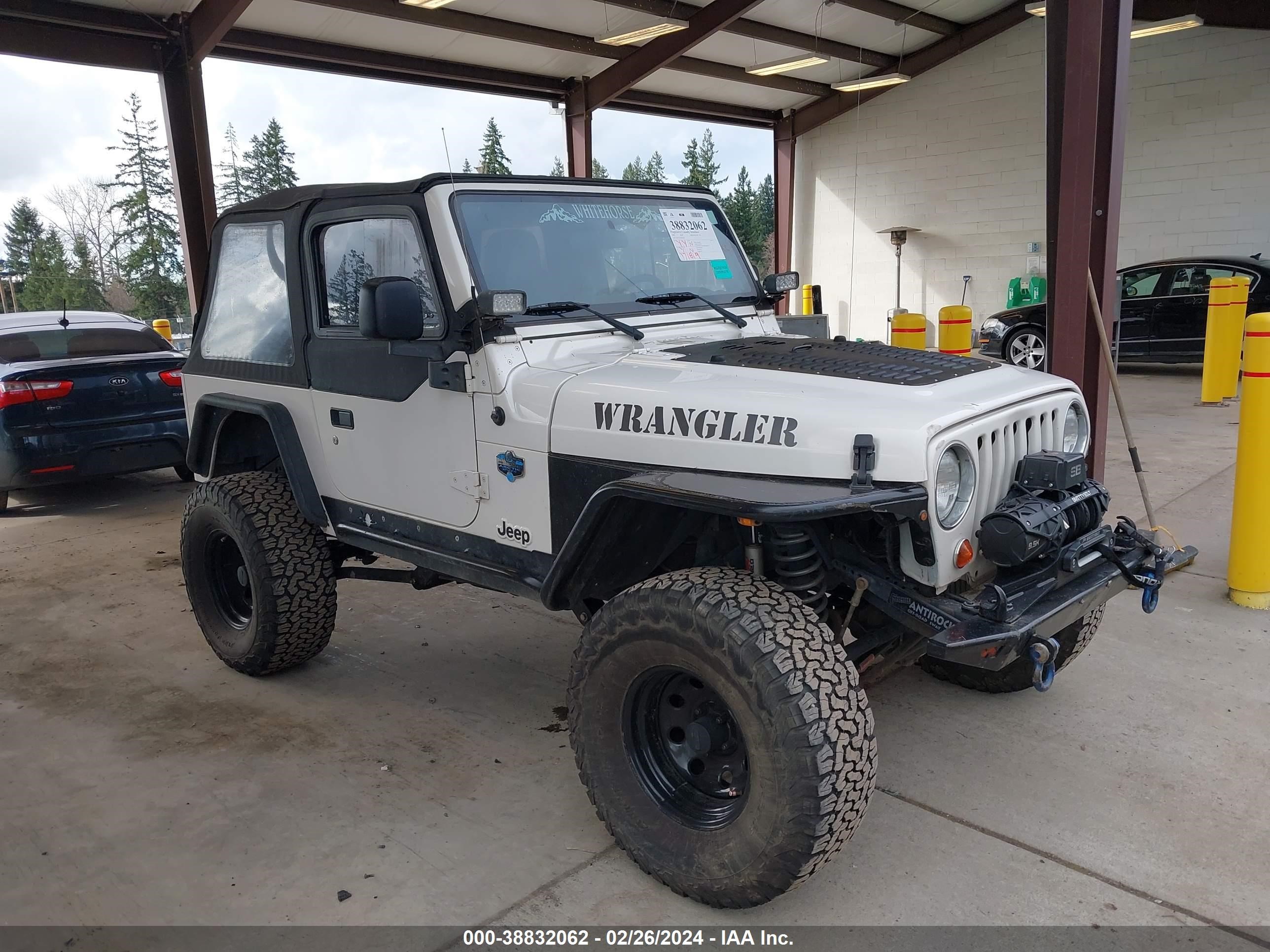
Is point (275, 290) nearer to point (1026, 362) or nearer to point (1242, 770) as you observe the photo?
point (1242, 770)

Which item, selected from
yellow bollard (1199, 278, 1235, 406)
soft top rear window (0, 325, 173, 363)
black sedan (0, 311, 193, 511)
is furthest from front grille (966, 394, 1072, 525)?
yellow bollard (1199, 278, 1235, 406)

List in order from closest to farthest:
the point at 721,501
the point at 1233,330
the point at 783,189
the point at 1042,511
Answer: the point at 721,501 → the point at 1042,511 → the point at 1233,330 → the point at 783,189

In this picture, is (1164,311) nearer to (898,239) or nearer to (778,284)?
(898,239)

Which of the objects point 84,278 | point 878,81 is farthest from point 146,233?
point 878,81

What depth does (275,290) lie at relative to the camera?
12.9ft

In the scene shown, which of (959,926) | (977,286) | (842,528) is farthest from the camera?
(977,286)

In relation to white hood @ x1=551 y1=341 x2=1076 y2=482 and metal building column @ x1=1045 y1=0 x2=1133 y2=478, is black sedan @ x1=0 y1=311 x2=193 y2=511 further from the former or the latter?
metal building column @ x1=1045 y1=0 x2=1133 y2=478

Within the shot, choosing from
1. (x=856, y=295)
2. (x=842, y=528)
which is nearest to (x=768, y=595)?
(x=842, y=528)

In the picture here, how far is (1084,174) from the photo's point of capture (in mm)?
5781

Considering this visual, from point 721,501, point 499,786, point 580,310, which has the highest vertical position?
point 580,310

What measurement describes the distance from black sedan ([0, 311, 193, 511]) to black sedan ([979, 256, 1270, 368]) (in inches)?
394

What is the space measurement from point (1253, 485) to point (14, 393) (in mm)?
7952

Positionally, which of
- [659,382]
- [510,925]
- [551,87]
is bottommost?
[510,925]

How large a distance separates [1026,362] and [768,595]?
12.7 meters
